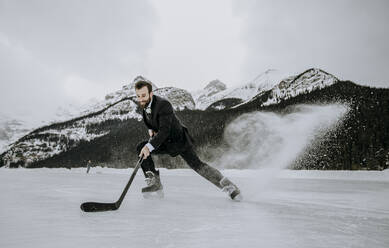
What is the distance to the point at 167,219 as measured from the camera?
2088 millimetres

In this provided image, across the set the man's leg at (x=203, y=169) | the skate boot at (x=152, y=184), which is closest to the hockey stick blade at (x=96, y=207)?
the skate boot at (x=152, y=184)

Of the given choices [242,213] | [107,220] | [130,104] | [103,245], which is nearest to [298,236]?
[242,213]

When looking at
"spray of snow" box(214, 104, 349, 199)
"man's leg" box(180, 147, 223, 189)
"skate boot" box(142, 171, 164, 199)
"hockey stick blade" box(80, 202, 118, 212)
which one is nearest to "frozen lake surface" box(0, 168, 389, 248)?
"hockey stick blade" box(80, 202, 118, 212)

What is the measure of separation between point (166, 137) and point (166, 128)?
0.11 meters

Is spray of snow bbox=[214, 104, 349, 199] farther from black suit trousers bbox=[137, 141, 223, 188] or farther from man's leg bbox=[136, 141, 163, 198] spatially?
man's leg bbox=[136, 141, 163, 198]

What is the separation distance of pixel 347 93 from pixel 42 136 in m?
142

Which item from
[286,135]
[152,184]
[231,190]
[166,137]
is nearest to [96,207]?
[166,137]

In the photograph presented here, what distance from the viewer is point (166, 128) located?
3010 mm

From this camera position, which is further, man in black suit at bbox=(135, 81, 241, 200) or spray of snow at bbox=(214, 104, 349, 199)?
spray of snow at bbox=(214, 104, 349, 199)

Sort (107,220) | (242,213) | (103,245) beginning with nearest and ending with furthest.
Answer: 1. (103,245)
2. (107,220)
3. (242,213)

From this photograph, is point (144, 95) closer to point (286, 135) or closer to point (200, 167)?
point (200, 167)

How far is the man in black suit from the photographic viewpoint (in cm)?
306

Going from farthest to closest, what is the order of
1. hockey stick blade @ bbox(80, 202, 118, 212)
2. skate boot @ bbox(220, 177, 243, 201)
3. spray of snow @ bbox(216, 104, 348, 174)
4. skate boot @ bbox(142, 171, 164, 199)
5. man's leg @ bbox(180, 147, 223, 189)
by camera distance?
1. spray of snow @ bbox(216, 104, 348, 174)
2. skate boot @ bbox(142, 171, 164, 199)
3. man's leg @ bbox(180, 147, 223, 189)
4. skate boot @ bbox(220, 177, 243, 201)
5. hockey stick blade @ bbox(80, 202, 118, 212)

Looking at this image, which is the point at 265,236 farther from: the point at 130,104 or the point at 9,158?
the point at 130,104
